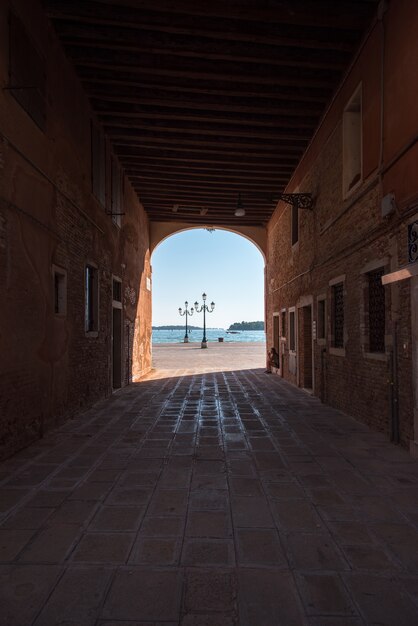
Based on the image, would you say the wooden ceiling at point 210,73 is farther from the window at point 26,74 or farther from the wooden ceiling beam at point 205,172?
the window at point 26,74

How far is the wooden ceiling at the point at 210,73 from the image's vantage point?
612 cm

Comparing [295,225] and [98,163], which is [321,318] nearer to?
[295,225]

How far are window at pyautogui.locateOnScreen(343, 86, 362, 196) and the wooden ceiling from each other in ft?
2.36

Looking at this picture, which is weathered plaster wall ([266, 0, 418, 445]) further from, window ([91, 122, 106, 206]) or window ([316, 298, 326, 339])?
window ([91, 122, 106, 206])

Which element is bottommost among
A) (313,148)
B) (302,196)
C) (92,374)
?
(92,374)

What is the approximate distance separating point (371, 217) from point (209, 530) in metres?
5.14

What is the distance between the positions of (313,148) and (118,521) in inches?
358

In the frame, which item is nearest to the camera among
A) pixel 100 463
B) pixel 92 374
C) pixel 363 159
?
pixel 100 463

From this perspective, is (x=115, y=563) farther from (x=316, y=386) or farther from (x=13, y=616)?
(x=316, y=386)

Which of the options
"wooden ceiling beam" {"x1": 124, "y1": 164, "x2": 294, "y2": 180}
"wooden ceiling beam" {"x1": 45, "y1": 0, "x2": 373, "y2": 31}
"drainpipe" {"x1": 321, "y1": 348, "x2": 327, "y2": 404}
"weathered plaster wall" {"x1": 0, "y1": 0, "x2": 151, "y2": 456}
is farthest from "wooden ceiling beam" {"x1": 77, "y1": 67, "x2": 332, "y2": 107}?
"drainpipe" {"x1": 321, "y1": 348, "x2": 327, "y2": 404}

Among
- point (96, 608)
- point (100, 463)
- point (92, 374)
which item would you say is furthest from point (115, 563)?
point (92, 374)

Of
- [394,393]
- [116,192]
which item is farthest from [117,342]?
[394,393]

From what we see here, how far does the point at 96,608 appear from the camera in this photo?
2.23m

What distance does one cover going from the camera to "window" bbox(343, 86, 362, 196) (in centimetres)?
757
